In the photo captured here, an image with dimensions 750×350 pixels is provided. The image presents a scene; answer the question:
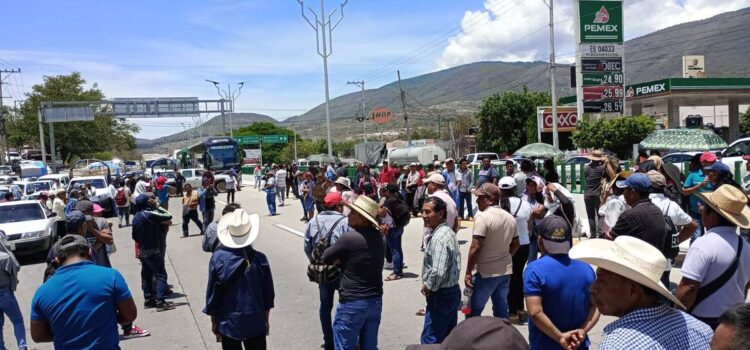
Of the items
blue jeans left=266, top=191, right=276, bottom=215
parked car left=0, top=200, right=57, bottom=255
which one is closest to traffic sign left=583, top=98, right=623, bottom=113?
blue jeans left=266, top=191, right=276, bottom=215

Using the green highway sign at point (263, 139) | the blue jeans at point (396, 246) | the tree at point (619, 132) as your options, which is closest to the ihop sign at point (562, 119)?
the tree at point (619, 132)

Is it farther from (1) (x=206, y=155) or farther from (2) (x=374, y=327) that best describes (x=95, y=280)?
(1) (x=206, y=155)

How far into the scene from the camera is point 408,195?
1814 cm

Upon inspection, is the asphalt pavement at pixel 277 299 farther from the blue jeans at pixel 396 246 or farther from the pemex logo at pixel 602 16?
the pemex logo at pixel 602 16

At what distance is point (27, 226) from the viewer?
46.4 feet

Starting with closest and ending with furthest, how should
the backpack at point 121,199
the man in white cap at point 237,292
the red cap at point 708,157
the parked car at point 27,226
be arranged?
the man in white cap at point 237,292
the red cap at point 708,157
the parked car at point 27,226
the backpack at point 121,199

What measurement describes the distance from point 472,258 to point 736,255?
7.12 ft

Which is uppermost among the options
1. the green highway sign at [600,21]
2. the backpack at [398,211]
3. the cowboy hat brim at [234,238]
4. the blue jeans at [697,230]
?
the green highway sign at [600,21]

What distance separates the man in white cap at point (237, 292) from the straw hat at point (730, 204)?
10.9 feet

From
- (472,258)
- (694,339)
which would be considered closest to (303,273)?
(472,258)

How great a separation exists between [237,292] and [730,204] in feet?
11.7

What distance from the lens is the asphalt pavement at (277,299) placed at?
7027 mm

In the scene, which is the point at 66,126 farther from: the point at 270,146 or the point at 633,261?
the point at 633,261

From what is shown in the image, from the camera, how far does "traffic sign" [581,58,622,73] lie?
3994 centimetres
